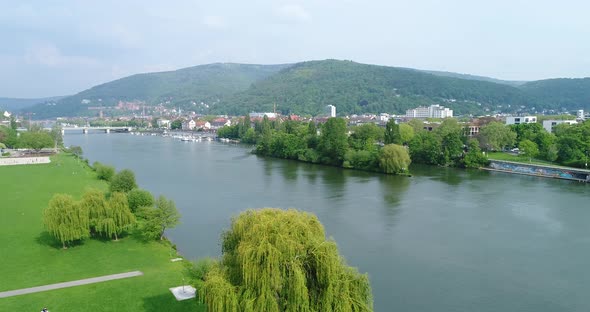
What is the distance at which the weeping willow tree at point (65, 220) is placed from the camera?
11031 mm

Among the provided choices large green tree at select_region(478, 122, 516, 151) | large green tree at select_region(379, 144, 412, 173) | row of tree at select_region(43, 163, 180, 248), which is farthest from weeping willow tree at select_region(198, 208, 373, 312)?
large green tree at select_region(478, 122, 516, 151)

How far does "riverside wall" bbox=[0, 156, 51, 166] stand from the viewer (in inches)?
1107

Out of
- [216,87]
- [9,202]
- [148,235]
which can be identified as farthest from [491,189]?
[216,87]

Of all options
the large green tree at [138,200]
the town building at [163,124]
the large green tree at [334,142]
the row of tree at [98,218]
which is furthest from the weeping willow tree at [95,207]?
the town building at [163,124]

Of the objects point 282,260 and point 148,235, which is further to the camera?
point 148,235

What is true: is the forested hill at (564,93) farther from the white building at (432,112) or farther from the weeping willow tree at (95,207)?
the weeping willow tree at (95,207)

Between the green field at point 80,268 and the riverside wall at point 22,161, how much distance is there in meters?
14.8

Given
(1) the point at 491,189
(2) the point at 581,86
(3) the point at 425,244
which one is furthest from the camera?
(2) the point at 581,86

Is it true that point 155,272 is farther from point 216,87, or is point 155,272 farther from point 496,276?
point 216,87

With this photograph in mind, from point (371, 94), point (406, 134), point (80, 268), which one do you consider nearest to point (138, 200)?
point (80, 268)

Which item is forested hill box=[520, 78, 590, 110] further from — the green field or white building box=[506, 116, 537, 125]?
the green field

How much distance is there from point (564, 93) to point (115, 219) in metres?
111

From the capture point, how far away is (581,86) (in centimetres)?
10050

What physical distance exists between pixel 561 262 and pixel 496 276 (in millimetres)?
2215
